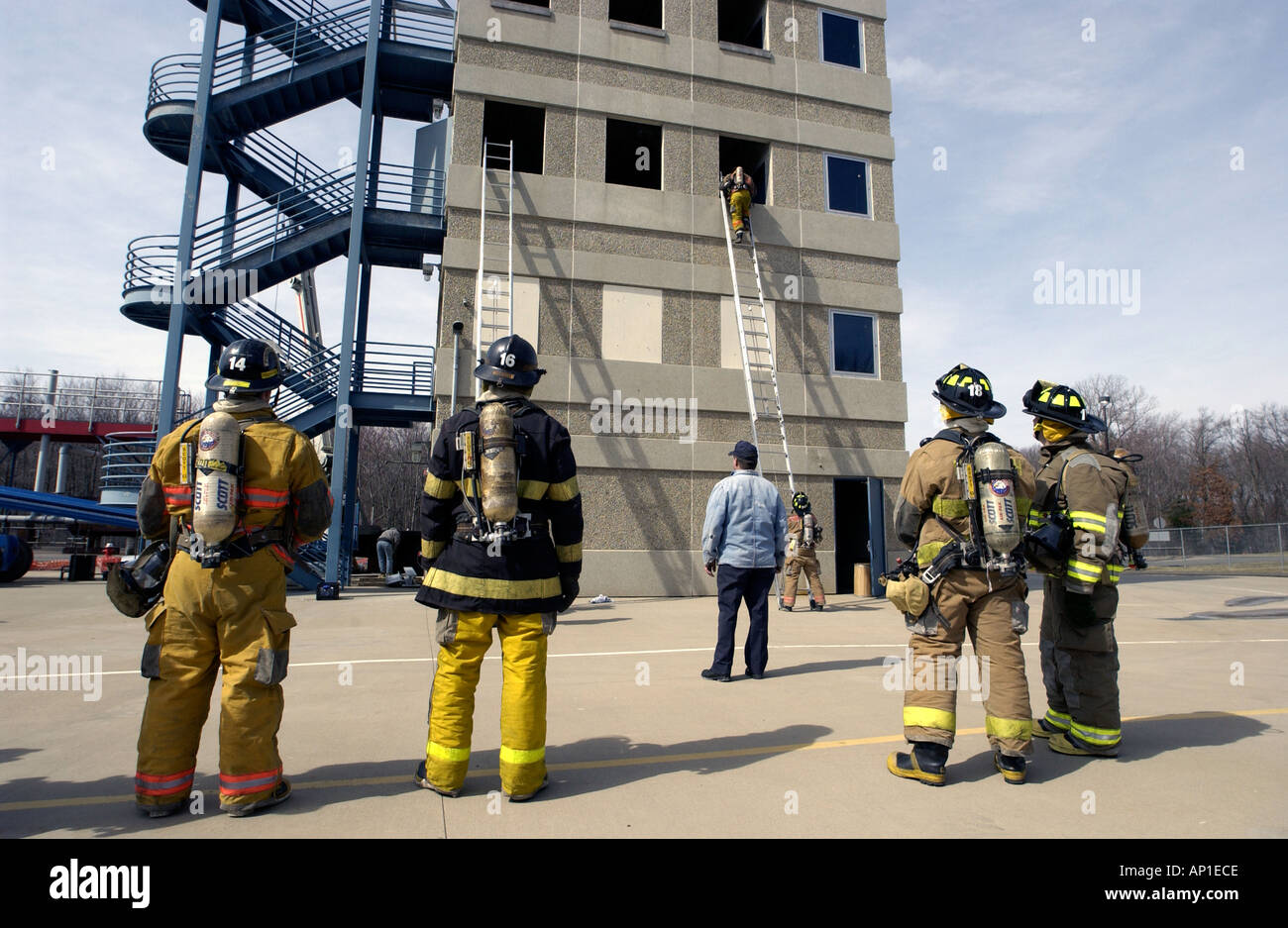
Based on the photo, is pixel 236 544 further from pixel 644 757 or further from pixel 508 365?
pixel 644 757

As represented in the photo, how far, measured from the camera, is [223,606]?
3.15 meters

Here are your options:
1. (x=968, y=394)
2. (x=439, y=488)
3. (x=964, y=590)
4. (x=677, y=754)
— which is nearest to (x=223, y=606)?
(x=439, y=488)

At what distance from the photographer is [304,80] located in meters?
14.4

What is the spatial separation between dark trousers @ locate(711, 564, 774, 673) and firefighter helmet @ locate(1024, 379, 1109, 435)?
8.65 feet

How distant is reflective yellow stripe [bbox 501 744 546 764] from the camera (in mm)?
3240

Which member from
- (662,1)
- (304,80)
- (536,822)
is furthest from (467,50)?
(536,822)

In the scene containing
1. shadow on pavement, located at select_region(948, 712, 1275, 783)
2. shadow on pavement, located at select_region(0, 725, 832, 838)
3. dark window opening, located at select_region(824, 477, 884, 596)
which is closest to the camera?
shadow on pavement, located at select_region(0, 725, 832, 838)
